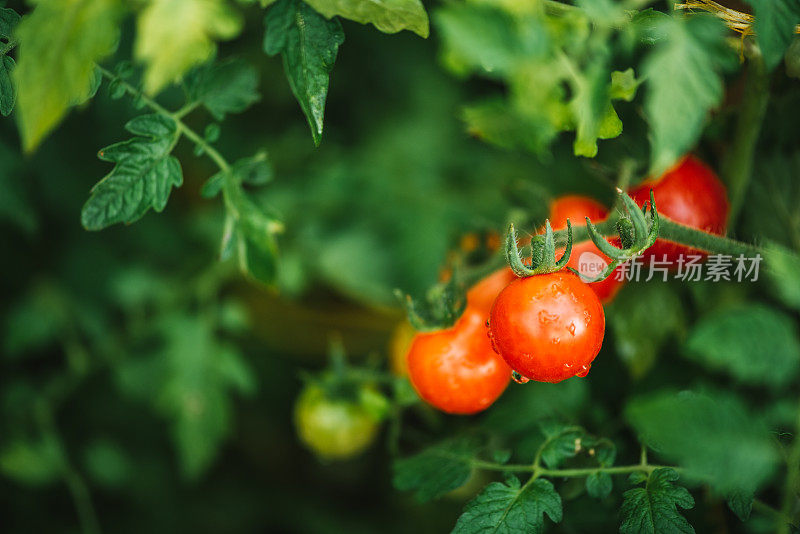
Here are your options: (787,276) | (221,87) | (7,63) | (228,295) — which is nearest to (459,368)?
(787,276)

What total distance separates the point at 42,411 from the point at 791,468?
151cm

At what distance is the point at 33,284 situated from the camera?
1487mm

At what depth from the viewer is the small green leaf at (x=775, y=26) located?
53 cm

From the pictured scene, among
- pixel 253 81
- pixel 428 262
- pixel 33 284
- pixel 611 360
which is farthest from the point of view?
pixel 33 284

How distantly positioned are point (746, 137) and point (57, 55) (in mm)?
876

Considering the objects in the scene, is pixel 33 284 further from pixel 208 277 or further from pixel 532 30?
pixel 532 30

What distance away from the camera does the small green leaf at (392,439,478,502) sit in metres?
0.75

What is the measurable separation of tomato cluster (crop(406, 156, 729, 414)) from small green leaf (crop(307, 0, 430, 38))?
1.00 ft

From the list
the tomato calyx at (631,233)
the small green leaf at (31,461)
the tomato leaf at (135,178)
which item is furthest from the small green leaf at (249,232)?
the small green leaf at (31,461)

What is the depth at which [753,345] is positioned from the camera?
1.68 ft

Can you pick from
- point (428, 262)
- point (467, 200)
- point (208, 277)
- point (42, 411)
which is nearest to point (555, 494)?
point (428, 262)

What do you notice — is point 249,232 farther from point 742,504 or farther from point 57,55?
point 742,504

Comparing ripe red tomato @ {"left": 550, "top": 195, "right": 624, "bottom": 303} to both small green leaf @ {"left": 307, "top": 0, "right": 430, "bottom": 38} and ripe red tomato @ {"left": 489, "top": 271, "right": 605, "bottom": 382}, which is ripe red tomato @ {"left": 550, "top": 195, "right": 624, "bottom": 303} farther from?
small green leaf @ {"left": 307, "top": 0, "right": 430, "bottom": 38}

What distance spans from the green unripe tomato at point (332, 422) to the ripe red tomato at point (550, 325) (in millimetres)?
502
